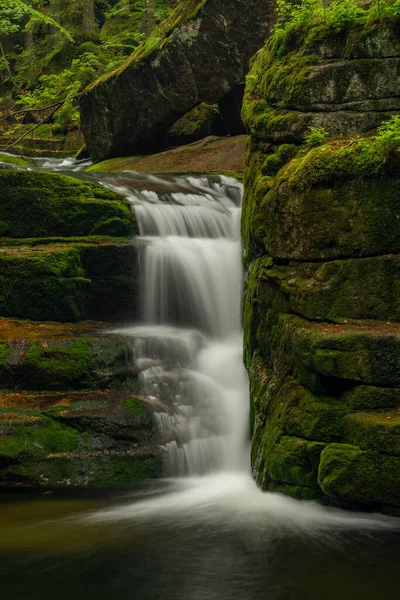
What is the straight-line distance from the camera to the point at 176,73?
16469mm

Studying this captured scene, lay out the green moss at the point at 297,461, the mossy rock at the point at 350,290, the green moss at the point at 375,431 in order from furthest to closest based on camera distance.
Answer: the mossy rock at the point at 350,290 → the green moss at the point at 297,461 → the green moss at the point at 375,431

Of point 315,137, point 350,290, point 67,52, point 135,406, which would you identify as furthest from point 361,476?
point 67,52

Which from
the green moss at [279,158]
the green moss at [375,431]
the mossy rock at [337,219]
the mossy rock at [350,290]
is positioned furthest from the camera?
the green moss at [279,158]

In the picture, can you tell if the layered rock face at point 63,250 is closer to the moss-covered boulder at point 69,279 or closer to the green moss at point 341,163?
the moss-covered boulder at point 69,279

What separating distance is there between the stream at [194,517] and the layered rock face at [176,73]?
275 inches

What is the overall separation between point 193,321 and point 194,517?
4.48 meters

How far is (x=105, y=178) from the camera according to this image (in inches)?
543

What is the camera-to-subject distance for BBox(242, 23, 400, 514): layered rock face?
18.3 ft

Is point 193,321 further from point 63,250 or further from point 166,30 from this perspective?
point 166,30

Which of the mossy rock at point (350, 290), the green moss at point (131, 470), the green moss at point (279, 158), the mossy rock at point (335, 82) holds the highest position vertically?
the mossy rock at point (335, 82)

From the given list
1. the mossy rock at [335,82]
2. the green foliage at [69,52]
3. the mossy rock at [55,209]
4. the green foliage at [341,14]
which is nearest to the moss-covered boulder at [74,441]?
the mossy rock at [55,209]

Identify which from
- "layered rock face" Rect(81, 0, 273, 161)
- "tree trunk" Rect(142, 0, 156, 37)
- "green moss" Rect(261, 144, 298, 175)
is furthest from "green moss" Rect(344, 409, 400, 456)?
"tree trunk" Rect(142, 0, 156, 37)

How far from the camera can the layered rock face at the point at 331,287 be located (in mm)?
5578

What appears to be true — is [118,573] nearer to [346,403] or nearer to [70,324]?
[346,403]
